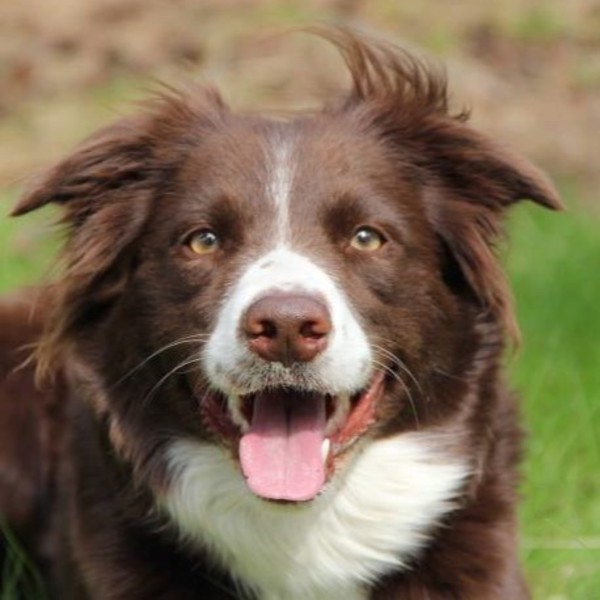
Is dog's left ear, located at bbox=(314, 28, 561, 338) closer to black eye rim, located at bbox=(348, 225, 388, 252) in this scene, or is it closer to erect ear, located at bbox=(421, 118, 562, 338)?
erect ear, located at bbox=(421, 118, 562, 338)

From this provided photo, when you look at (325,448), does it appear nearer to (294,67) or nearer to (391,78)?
(391,78)

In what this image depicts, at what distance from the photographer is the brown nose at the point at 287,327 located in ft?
12.8

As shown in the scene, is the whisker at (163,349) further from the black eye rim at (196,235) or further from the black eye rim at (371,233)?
the black eye rim at (371,233)

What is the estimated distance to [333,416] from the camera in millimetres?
4242

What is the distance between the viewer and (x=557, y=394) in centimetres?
646

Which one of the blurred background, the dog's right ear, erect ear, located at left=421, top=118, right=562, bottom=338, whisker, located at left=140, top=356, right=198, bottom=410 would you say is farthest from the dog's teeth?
the blurred background

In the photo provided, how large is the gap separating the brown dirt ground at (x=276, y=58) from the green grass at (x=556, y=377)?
152cm

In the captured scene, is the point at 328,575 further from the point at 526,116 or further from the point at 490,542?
the point at 526,116

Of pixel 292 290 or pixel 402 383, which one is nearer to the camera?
pixel 292 290

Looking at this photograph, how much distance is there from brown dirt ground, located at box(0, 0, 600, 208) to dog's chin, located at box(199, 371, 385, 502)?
5.76 meters

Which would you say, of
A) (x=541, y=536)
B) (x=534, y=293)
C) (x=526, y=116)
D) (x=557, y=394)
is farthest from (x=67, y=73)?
(x=541, y=536)

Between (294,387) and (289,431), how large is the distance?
142 mm

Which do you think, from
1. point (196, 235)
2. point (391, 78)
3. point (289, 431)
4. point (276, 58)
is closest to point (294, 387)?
point (289, 431)

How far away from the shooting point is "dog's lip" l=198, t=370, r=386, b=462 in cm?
421
